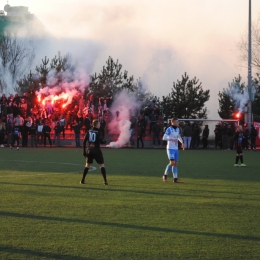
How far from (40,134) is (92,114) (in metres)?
4.09

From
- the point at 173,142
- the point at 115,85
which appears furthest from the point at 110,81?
the point at 173,142

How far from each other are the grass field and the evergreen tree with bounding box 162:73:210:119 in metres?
47.4

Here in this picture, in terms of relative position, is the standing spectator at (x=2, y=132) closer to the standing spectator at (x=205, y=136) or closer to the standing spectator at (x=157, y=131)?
the standing spectator at (x=157, y=131)

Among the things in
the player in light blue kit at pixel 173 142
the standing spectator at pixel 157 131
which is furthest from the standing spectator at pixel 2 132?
the player in light blue kit at pixel 173 142

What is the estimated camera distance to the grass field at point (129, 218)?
318 inches

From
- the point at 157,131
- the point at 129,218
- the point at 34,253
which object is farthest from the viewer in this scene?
the point at 157,131

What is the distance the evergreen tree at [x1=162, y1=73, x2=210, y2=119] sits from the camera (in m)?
66.1

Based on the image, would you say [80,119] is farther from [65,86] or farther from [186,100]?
[186,100]

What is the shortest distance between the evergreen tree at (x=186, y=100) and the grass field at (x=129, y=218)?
47392mm

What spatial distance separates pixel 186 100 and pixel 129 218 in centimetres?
5678

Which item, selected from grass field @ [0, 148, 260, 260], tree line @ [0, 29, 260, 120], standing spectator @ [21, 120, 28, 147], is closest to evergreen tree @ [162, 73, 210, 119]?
tree line @ [0, 29, 260, 120]

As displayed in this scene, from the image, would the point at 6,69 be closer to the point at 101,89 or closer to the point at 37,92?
the point at 101,89

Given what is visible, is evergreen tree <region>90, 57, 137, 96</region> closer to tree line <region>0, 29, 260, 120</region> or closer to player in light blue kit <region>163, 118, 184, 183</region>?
tree line <region>0, 29, 260, 120</region>

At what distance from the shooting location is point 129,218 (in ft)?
34.9
